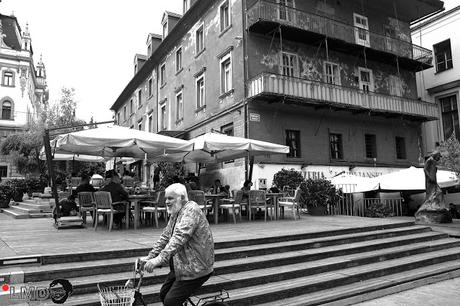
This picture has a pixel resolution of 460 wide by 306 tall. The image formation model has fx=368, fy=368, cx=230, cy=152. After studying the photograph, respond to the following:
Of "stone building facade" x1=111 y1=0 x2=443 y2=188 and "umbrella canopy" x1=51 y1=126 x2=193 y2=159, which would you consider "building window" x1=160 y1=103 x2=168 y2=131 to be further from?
"umbrella canopy" x1=51 y1=126 x2=193 y2=159

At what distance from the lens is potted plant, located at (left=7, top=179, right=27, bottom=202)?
733 inches

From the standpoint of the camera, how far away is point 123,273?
5332mm

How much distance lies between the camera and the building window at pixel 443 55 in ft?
79.2

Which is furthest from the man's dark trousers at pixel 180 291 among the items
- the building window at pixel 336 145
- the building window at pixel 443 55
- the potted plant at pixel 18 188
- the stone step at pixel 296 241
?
the building window at pixel 443 55

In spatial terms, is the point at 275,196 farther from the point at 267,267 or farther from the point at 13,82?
the point at 13,82

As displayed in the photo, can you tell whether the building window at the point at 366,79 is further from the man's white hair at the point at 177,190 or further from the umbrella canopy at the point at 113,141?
the man's white hair at the point at 177,190

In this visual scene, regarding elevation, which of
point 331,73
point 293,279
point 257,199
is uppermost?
point 331,73

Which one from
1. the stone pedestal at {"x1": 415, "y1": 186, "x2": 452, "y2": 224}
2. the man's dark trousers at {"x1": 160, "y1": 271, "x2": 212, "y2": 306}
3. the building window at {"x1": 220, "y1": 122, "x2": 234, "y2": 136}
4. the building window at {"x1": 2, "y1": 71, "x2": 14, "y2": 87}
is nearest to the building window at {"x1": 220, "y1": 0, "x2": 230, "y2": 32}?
the building window at {"x1": 220, "y1": 122, "x2": 234, "y2": 136}

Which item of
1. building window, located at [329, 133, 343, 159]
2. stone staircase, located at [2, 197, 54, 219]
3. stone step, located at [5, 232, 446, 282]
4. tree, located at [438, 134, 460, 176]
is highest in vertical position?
building window, located at [329, 133, 343, 159]

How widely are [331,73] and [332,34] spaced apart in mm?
2028

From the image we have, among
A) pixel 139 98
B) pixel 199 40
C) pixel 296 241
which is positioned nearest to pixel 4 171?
pixel 139 98

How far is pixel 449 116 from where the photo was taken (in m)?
23.8

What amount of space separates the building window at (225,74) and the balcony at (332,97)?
2188 millimetres

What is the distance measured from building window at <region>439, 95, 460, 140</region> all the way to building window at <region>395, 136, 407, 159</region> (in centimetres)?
341
